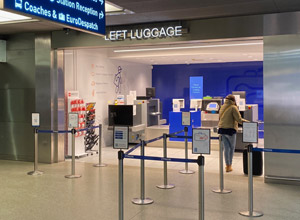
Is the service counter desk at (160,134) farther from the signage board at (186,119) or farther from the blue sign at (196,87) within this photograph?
the blue sign at (196,87)

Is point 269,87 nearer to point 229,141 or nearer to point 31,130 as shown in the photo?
point 229,141

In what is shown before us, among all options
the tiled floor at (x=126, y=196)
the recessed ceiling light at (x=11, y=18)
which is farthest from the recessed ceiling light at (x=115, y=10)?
the tiled floor at (x=126, y=196)

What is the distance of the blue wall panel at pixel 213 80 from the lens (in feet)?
49.0

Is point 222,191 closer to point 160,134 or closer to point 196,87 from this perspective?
point 160,134

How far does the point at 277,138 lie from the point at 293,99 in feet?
2.51

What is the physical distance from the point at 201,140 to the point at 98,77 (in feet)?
22.6

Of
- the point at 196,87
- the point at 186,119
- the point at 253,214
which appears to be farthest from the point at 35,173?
the point at 196,87

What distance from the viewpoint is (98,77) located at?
11.9 meters

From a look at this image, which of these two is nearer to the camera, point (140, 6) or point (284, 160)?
point (140, 6)

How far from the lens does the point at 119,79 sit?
44.2 ft

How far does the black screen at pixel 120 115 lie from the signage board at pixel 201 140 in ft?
20.8

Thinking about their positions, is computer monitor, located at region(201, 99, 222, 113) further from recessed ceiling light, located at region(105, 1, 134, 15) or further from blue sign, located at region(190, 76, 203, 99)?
recessed ceiling light, located at region(105, 1, 134, 15)

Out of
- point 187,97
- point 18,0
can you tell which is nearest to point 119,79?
point 187,97

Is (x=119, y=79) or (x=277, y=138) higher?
(x=119, y=79)
